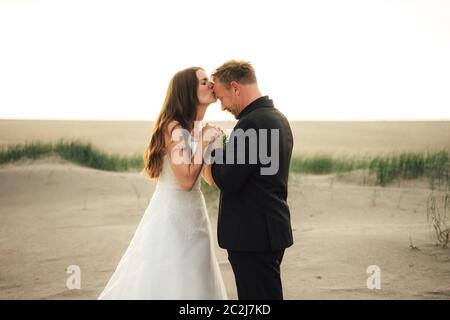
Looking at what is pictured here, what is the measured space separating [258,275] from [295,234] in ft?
14.6

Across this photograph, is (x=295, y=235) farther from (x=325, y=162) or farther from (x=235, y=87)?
(x=325, y=162)

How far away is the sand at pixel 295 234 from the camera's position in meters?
5.75

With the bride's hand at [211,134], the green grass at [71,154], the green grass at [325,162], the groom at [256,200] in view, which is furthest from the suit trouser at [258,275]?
the green grass at [71,154]

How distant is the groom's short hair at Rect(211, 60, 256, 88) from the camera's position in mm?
3520

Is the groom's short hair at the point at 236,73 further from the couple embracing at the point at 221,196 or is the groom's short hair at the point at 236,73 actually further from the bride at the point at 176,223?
the bride at the point at 176,223

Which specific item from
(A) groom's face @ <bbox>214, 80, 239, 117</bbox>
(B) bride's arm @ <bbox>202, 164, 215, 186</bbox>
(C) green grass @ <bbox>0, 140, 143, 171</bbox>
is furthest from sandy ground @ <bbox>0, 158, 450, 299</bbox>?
(A) groom's face @ <bbox>214, 80, 239, 117</bbox>

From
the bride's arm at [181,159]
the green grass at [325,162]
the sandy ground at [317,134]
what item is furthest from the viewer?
the sandy ground at [317,134]

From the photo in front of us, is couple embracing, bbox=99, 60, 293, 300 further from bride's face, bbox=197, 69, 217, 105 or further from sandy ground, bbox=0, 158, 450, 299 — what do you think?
sandy ground, bbox=0, 158, 450, 299

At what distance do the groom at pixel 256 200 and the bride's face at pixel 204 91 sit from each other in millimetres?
423

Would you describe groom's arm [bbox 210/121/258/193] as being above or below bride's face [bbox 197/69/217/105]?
below

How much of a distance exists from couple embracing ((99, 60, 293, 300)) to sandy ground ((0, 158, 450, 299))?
1730mm

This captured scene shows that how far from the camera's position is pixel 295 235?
303 inches

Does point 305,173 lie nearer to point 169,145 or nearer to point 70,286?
point 70,286

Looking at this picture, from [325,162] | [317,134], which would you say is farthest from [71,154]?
[317,134]
